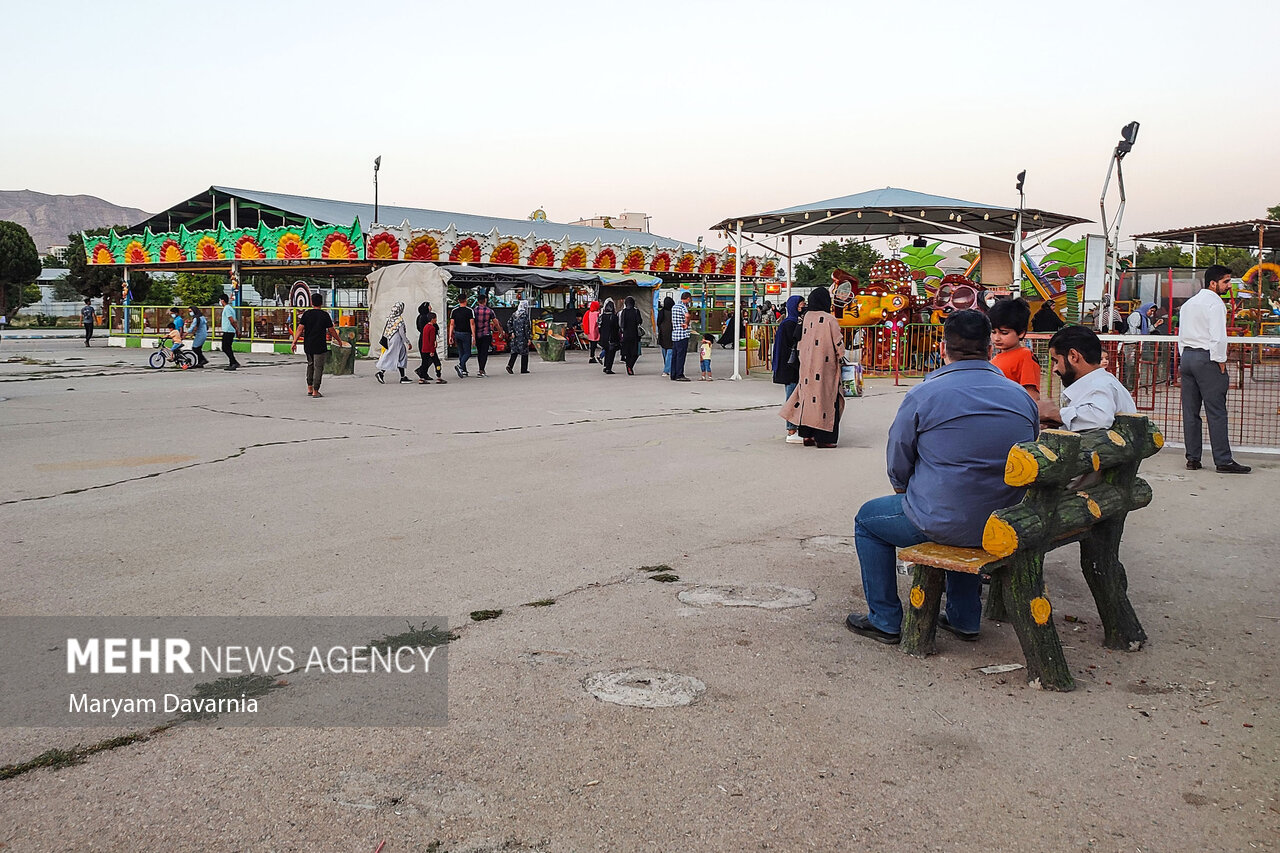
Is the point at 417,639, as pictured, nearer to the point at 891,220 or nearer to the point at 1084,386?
the point at 1084,386

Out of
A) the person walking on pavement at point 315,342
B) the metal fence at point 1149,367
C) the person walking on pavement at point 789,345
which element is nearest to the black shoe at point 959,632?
the metal fence at point 1149,367

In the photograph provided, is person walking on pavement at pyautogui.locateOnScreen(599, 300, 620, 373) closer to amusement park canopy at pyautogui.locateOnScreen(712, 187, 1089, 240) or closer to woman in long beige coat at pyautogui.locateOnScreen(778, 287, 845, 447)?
amusement park canopy at pyautogui.locateOnScreen(712, 187, 1089, 240)

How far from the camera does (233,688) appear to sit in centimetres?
393

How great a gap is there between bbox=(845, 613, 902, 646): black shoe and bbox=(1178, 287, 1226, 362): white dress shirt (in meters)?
5.74

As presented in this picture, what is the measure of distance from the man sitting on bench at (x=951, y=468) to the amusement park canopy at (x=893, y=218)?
15.8 meters

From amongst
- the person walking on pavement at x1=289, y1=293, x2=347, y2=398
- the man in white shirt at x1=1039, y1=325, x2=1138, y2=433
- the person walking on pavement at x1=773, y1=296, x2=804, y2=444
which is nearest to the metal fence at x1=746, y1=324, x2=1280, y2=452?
the person walking on pavement at x1=773, y1=296, x2=804, y2=444

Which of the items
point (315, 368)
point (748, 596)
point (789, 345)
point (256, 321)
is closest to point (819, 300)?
point (789, 345)

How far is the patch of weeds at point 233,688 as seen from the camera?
379 centimetres

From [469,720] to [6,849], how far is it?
143cm

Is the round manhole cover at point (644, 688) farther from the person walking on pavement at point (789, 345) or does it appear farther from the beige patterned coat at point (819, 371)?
the person walking on pavement at point (789, 345)

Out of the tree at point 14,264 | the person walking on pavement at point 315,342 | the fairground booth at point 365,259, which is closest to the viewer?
the person walking on pavement at point 315,342

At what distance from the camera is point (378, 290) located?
94.5ft

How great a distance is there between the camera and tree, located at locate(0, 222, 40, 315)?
62219 mm

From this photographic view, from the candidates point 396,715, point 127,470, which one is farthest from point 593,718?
point 127,470
